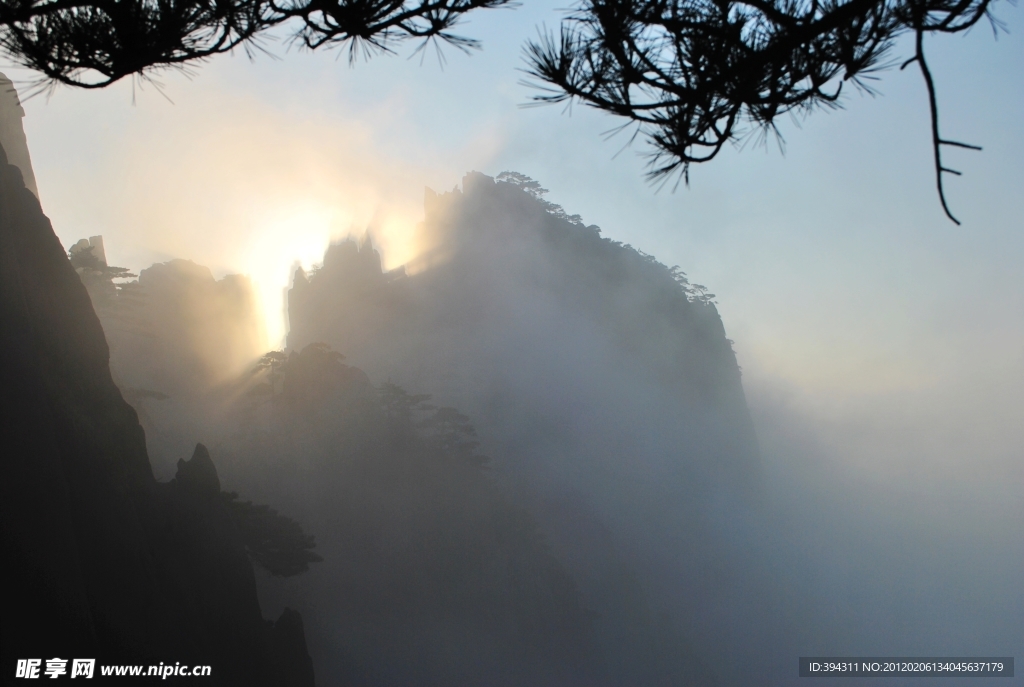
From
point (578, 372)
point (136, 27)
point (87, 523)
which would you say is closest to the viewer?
point (136, 27)

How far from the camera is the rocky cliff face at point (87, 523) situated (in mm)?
4633

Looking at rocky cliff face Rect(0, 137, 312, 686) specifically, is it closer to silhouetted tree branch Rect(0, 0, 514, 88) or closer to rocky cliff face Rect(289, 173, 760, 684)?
silhouetted tree branch Rect(0, 0, 514, 88)

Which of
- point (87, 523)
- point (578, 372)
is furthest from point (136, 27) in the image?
point (578, 372)

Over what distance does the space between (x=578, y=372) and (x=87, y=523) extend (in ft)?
108

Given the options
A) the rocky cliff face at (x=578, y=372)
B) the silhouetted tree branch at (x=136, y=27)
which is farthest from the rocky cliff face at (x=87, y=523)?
the rocky cliff face at (x=578, y=372)

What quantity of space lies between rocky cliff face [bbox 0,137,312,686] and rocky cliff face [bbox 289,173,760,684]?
58.7 feet

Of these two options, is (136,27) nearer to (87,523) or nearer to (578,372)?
(87,523)

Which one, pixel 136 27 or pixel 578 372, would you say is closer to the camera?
pixel 136 27

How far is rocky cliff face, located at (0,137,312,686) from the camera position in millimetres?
4633

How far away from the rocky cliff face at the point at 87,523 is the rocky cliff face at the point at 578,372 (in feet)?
58.7

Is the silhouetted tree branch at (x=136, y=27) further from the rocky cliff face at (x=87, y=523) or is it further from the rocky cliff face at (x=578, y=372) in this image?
the rocky cliff face at (x=578, y=372)

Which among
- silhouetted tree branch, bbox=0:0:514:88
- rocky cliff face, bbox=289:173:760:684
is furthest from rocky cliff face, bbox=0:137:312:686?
rocky cliff face, bbox=289:173:760:684

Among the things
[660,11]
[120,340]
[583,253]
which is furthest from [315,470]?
[583,253]

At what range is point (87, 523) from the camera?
19.6ft
